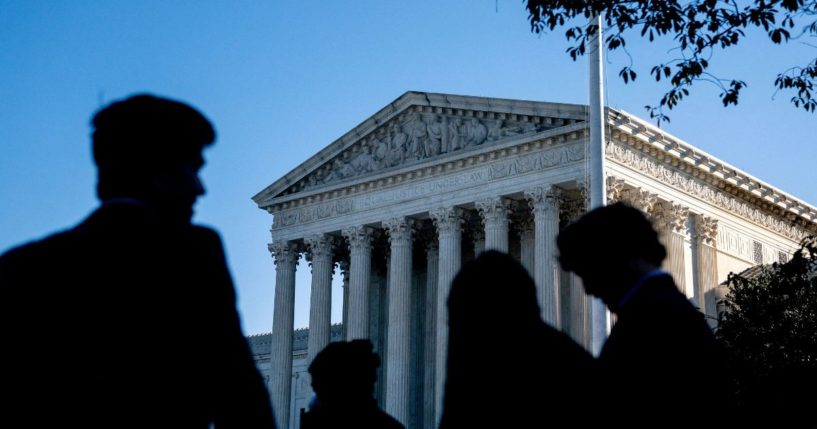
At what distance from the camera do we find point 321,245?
40625 millimetres

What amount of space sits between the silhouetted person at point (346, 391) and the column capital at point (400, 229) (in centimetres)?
3159

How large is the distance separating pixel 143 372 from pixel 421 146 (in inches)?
1374

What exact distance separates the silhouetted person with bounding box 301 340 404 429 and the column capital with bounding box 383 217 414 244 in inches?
1244

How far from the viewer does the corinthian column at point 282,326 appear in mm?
40000

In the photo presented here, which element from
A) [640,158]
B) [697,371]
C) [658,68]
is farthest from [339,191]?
[697,371]

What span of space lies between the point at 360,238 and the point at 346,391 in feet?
109

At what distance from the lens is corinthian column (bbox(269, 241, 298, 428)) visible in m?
40.0

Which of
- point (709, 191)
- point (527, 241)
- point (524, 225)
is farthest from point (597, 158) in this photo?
point (709, 191)

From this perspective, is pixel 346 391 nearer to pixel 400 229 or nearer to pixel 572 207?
pixel 572 207

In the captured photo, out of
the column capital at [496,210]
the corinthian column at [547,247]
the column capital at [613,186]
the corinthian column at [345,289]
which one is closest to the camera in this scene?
the column capital at [613,186]

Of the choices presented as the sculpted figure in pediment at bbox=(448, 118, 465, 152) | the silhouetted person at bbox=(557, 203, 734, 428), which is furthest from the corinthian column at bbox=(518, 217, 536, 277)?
the silhouetted person at bbox=(557, 203, 734, 428)

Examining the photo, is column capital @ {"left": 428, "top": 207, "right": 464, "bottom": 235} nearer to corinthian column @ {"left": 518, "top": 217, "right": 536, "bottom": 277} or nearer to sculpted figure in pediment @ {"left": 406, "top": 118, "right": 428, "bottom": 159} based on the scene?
corinthian column @ {"left": 518, "top": 217, "right": 536, "bottom": 277}

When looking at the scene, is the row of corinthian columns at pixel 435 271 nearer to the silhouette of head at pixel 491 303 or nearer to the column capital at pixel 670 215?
the column capital at pixel 670 215

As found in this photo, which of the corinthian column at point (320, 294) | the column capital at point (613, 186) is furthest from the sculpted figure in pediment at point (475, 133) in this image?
the corinthian column at point (320, 294)
